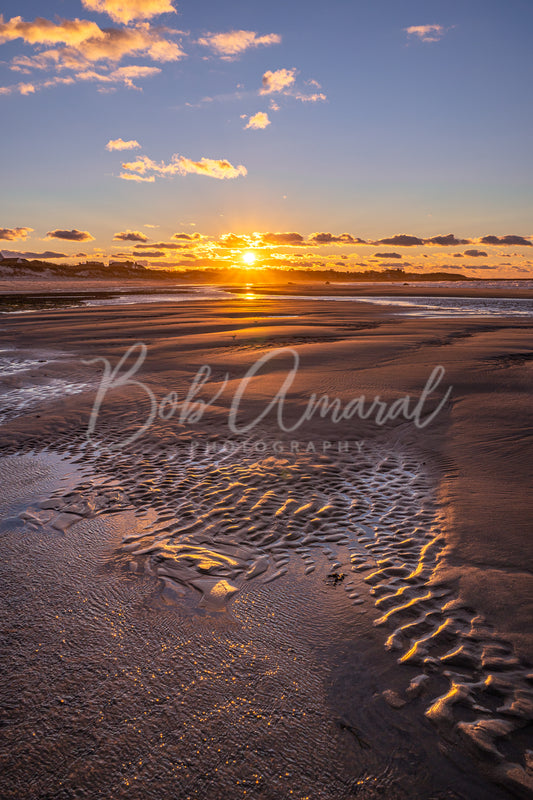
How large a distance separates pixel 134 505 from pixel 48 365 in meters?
9.30

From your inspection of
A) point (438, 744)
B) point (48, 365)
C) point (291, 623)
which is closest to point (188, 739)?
point (291, 623)

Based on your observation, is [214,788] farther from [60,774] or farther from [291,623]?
[291,623]

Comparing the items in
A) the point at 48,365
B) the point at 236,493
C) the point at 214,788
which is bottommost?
the point at 214,788

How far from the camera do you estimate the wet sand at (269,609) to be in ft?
6.59

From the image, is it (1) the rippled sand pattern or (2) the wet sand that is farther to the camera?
(1) the rippled sand pattern

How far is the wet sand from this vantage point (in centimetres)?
201

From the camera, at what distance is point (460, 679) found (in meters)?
2.42

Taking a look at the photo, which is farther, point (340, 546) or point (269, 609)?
point (340, 546)

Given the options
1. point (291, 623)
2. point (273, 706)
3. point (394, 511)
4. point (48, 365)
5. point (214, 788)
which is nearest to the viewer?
point (214, 788)

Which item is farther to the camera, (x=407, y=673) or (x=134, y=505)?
(x=134, y=505)

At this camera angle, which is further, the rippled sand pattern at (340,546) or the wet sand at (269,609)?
the rippled sand pattern at (340,546)

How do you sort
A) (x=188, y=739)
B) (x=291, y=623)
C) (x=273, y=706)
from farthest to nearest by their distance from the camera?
(x=291, y=623), (x=273, y=706), (x=188, y=739)

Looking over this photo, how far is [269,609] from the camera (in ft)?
9.89

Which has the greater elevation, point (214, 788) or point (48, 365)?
point (48, 365)
